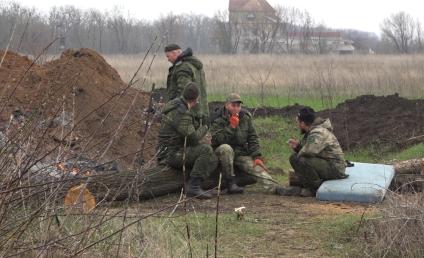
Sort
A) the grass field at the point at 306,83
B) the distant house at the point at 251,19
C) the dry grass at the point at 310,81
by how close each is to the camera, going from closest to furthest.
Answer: the grass field at the point at 306,83 → the dry grass at the point at 310,81 → the distant house at the point at 251,19

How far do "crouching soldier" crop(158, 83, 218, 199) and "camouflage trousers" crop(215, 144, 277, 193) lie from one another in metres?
0.20

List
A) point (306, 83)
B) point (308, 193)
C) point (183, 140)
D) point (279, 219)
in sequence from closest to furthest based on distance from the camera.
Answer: point (279, 219), point (183, 140), point (308, 193), point (306, 83)

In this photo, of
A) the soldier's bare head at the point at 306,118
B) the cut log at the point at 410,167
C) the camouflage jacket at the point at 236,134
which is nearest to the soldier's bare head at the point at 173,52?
the camouflage jacket at the point at 236,134

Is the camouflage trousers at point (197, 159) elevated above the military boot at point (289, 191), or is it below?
above

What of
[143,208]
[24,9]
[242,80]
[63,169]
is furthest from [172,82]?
[242,80]

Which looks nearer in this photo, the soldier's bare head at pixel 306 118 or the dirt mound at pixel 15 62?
the soldier's bare head at pixel 306 118

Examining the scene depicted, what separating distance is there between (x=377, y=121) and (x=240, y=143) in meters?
6.21

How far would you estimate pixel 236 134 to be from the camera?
366 inches

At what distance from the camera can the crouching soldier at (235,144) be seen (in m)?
9.06

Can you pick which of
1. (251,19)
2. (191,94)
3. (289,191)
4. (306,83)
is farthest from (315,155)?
(251,19)

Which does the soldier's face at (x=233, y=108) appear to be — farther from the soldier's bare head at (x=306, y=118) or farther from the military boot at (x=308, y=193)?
the military boot at (x=308, y=193)

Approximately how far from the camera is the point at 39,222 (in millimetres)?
4035

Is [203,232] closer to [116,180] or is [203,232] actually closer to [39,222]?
[116,180]

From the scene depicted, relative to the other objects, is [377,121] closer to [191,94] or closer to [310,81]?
[310,81]
